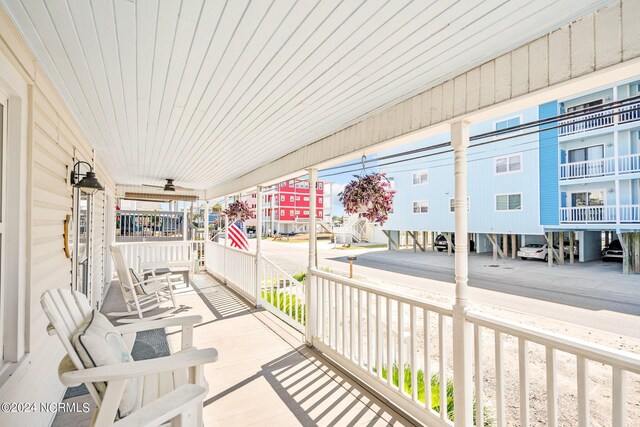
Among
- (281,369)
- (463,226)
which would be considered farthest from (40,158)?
(463,226)

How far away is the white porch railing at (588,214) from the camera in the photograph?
1039cm

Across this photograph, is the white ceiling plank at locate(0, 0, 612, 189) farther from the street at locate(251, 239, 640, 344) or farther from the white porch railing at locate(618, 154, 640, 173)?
the white porch railing at locate(618, 154, 640, 173)

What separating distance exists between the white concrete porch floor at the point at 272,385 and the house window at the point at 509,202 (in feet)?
34.9

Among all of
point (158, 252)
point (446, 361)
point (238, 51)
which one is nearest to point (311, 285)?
point (446, 361)

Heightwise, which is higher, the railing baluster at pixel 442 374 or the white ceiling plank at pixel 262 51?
the white ceiling plank at pixel 262 51

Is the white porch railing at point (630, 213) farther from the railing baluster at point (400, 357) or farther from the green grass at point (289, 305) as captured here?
the railing baluster at point (400, 357)

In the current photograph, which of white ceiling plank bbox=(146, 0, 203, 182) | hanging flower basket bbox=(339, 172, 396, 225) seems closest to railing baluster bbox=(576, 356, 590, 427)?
hanging flower basket bbox=(339, 172, 396, 225)

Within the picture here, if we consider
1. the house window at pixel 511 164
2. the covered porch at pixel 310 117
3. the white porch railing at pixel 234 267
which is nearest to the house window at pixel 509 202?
the house window at pixel 511 164

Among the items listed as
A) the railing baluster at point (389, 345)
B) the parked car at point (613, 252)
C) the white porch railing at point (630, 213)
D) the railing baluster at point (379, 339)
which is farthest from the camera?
the parked car at point (613, 252)

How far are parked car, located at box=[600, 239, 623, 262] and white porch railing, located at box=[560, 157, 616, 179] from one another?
17.0 ft

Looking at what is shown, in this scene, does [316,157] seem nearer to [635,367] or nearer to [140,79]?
[140,79]

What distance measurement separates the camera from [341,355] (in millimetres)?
3062

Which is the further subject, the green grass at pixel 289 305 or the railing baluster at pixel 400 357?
the green grass at pixel 289 305

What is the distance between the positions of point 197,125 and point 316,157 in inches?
51.5
